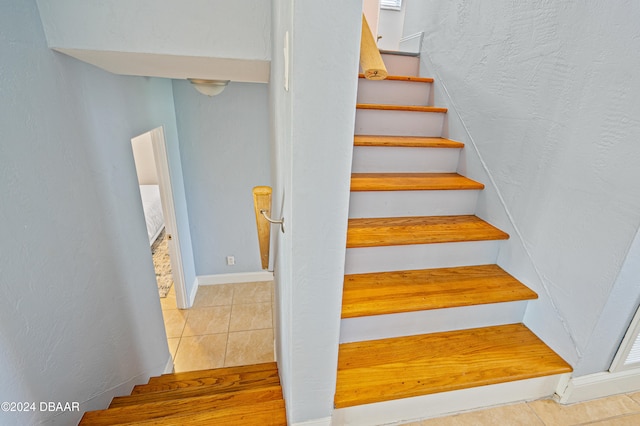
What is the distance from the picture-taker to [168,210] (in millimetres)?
2705

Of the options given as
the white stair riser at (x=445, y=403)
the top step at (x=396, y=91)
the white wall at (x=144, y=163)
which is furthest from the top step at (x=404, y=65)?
the white wall at (x=144, y=163)

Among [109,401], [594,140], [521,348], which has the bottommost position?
[109,401]

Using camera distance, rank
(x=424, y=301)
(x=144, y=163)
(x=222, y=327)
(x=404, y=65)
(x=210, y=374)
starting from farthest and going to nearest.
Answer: (x=144, y=163)
(x=222, y=327)
(x=404, y=65)
(x=210, y=374)
(x=424, y=301)

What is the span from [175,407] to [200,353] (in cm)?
127

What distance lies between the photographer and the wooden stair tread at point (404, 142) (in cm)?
176

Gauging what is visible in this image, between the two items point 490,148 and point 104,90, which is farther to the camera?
point 490,148

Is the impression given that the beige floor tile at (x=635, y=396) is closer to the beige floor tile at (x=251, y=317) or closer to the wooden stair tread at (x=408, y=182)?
the wooden stair tread at (x=408, y=182)

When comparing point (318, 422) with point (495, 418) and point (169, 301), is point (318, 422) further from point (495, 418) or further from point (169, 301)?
point (169, 301)

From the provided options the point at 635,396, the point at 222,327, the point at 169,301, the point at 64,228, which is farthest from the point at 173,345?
the point at 635,396

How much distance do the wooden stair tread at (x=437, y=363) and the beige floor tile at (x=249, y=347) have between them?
Answer: 1565mm

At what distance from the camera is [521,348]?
53.9 inches

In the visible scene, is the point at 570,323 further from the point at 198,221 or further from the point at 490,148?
the point at 198,221

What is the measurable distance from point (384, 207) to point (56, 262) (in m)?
1.45

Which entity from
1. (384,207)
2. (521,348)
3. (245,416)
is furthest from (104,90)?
(521,348)
